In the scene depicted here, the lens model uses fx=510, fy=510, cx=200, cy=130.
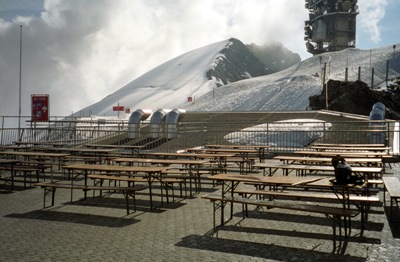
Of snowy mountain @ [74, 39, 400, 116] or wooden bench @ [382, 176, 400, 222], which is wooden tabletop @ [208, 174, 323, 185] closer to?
wooden bench @ [382, 176, 400, 222]

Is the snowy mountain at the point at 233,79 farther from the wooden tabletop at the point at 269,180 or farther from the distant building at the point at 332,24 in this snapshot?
the wooden tabletop at the point at 269,180

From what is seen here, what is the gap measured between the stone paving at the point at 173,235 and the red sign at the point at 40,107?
14.3m

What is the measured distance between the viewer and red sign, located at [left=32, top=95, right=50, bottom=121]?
24.7 metres

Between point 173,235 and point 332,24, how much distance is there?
406 feet

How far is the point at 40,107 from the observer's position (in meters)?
24.8

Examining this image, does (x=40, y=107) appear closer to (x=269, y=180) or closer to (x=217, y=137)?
(x=217, y=137)

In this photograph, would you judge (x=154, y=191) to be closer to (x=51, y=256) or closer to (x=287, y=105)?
(x=51, y=256)

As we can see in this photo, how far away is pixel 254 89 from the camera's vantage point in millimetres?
96250

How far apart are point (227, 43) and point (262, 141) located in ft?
517

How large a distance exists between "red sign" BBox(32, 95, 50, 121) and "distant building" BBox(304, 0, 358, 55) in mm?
108563

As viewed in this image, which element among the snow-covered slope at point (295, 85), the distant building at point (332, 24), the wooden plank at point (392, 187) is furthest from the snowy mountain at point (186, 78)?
the wooden plank at point (392, 187)

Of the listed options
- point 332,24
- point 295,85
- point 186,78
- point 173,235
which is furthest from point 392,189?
point 186,78

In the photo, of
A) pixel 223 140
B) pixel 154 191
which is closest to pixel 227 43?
pixel 223 140

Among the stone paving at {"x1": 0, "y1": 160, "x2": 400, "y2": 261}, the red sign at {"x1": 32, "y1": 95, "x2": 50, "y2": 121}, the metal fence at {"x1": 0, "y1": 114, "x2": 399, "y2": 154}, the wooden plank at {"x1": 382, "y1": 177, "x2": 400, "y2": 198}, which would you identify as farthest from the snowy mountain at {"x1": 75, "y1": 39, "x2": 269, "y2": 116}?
the stone paving at {"x1": 0, "y1": 160, "x2": 400, "y2": 261}
